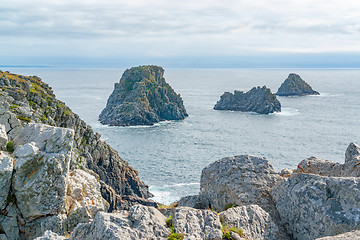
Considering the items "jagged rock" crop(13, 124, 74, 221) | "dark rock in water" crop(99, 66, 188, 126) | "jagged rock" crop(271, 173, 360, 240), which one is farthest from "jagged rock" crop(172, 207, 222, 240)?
"dark rock in water" crop(99, 66, 188, 126)

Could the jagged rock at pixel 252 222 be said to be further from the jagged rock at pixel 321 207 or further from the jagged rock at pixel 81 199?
the jagged rock at pixel 81 199

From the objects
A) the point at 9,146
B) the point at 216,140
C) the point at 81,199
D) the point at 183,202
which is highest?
the point at 9,146

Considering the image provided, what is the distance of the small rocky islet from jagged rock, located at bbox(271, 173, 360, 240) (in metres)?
0.03

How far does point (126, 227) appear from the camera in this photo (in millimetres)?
10000

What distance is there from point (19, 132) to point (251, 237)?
580 inches

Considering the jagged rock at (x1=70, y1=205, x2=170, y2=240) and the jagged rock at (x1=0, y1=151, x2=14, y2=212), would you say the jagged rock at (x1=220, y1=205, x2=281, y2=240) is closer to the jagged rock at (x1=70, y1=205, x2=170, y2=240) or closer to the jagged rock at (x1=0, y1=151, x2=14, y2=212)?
the jagged rock at (x1=70, y1=205, x2=170, y2=240)

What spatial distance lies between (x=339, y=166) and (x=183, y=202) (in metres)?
9.80

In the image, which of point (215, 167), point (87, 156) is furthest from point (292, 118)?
point (215, 167)

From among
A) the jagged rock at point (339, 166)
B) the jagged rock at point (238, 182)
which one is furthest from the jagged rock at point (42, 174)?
the jagged rock at point (339, 166)

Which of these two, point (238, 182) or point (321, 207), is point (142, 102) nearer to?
point (238, 182)

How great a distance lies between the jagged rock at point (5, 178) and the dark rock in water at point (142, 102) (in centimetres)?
13067

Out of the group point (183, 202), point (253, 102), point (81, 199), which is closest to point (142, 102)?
point (253, 102)

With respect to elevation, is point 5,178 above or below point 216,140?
above

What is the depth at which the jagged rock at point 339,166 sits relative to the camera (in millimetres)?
15997
